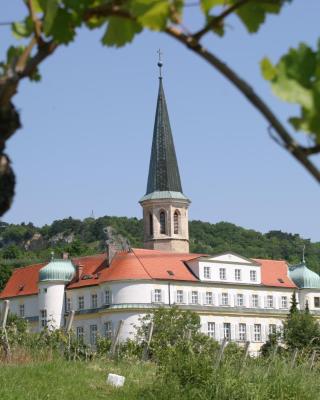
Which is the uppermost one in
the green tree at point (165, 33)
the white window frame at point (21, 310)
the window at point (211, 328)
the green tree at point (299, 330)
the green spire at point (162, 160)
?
the green spire at point (162, 160)

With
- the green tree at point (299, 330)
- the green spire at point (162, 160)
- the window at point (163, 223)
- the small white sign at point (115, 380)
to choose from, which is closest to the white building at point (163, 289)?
the window at point (163, 223)

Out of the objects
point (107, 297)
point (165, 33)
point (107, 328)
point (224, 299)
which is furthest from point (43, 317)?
point (165, 33)

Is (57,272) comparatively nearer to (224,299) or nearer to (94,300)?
(94,300)

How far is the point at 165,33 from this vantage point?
2.17 m

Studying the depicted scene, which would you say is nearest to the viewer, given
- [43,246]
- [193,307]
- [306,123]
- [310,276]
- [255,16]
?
[306,123]

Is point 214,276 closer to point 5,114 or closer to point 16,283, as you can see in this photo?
point 16,283

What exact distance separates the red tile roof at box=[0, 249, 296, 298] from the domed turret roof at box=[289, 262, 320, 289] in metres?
0.74

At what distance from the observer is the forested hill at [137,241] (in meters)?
133

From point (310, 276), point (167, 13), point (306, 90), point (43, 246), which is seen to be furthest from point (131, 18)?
point (43, 246)

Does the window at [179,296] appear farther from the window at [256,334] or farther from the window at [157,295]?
the window at [256,334]

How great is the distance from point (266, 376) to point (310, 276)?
66959 millimetres

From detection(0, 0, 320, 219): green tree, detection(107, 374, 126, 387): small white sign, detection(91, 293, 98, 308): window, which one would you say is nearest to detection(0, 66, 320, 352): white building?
detection(91, 293, 98, 308): window

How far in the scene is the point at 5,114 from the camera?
2420mm

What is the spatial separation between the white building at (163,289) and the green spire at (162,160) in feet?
11.4
